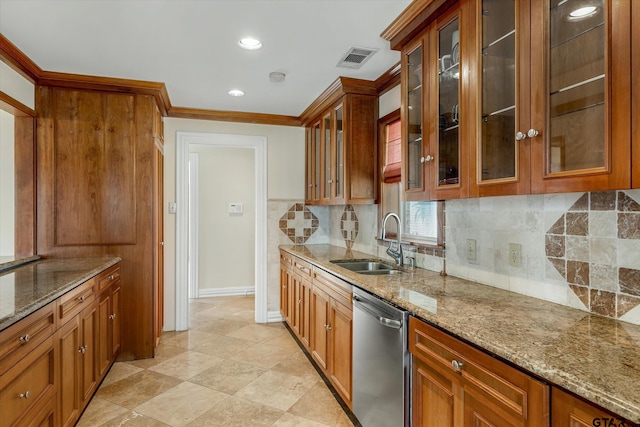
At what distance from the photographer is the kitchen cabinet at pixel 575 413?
0.85m

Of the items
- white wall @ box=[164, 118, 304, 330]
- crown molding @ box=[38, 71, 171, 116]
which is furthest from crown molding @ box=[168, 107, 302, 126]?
crown molding @ box=[38, 71, 171, 116]

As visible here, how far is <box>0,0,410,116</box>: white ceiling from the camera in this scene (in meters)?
1.99

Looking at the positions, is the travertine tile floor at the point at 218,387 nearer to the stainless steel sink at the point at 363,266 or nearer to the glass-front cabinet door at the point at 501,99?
the stainless steel sink at the point at 363,266

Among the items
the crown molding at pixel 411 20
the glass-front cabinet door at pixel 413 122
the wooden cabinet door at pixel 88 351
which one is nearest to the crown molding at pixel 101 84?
the wooden cabinet door at pixel 88 351

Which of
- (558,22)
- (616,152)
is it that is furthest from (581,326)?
(558,22)

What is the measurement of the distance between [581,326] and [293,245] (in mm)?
3267

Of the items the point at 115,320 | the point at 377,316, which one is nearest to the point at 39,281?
the point at 115,320

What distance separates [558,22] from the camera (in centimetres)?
126

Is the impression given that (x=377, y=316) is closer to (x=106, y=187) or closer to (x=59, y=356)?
(x=59, y=356)

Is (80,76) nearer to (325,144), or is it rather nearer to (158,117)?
(158,117)

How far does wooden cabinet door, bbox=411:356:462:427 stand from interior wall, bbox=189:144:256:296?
4.30 metres

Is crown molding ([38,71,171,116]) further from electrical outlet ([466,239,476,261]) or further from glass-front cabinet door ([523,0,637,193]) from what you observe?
glass-front cabinet door ([523,0,637,193])

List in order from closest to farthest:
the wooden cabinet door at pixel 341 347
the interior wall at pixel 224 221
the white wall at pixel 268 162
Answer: the wooden cabinet door at pixel 341 347
the white wall at pixel 268 162
the interior wall at pixel 224 221

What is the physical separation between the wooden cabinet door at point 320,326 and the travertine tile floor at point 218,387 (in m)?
0.20
